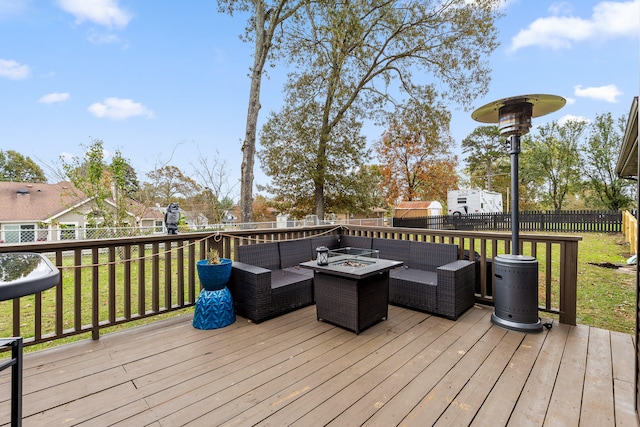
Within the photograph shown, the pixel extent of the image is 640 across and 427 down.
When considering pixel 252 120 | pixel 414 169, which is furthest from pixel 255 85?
pixel 414 169

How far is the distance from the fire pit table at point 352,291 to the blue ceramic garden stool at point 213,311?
87cm

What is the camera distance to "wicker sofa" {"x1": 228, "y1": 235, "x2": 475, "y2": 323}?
2.88 m

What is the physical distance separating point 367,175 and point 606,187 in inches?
565

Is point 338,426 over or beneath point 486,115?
beneath

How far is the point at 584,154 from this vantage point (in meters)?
18.0

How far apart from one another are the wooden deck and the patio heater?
15cm

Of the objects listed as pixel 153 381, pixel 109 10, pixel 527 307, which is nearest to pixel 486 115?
pixel 527 307

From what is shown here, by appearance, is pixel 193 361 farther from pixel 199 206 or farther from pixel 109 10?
pixel 199 206

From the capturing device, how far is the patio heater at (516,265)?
8.54 ft

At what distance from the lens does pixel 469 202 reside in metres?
16.6

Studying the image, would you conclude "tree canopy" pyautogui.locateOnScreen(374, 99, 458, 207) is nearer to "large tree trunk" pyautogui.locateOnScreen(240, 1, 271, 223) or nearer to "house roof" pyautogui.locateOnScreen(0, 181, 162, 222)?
"large tree trunk" pyautogui.locateOnScreen(240, 1, 271, 223)

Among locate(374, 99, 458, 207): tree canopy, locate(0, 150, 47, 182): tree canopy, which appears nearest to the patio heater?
locate(374, 99, 458, 207): tree canopy

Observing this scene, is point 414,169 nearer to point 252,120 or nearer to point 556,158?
point 556,158

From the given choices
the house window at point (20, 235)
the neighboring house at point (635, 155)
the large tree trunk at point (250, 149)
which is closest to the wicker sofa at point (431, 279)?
the neighboring house at point (635, 155)
